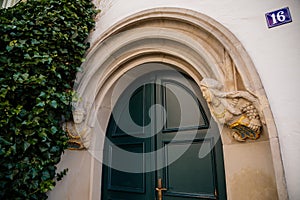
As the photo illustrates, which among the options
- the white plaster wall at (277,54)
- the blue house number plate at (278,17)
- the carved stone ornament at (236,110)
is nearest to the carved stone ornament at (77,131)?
the carved stone ornament at (236,110)

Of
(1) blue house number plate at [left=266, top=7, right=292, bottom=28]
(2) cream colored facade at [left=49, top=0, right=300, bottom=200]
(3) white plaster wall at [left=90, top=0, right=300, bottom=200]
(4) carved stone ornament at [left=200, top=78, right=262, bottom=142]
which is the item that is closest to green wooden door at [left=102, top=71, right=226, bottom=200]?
(2) cream colored facade at [left=49, top=0, right=300, bottom=200]

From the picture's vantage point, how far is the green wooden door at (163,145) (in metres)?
2.07

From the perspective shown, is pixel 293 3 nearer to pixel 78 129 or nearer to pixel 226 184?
pixel 226 184

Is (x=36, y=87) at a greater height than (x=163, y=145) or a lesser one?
greater

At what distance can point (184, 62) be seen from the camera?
90.5 inches

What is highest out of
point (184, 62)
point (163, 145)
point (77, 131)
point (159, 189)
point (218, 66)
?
point (184, 62)

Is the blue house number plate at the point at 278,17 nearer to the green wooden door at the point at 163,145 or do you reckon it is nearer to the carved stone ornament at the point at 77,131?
the green wooden door at the point at 163,145

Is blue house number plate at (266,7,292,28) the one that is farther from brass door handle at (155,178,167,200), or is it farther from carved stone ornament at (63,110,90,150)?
carved stone ornament at (63,110,90,150)

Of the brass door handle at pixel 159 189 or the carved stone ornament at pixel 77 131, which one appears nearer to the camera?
the brass door handle at pixel 159 189

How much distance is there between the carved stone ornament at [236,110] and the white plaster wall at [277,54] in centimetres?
14

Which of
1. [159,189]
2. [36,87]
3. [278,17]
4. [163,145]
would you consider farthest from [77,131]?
[278,17]

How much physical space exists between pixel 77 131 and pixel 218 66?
1.59 meters

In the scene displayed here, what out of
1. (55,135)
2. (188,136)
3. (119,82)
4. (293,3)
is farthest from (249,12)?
(55,135)

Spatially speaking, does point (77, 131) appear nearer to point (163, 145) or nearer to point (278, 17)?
point (163, 145)
